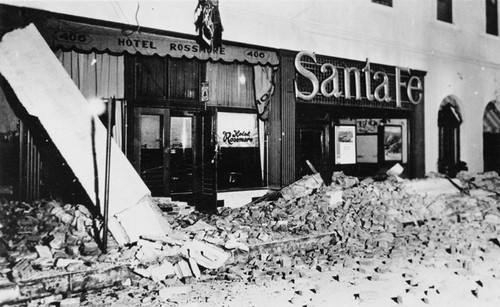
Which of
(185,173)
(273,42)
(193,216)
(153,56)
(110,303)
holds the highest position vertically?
(273,42)

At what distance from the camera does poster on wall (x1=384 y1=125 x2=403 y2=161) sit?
41.2 ft

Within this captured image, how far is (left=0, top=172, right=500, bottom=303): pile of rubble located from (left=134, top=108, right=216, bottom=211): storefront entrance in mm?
690

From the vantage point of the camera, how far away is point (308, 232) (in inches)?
284

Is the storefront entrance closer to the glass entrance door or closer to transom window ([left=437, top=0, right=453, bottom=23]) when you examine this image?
the glass entrance door

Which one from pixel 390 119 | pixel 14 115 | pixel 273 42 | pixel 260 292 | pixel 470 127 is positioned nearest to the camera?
pixel 260 292

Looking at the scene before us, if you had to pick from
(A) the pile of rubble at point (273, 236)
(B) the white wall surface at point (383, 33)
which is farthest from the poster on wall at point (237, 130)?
(B) the white wall surface at point (383, 33)

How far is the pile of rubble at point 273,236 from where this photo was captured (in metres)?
5.39

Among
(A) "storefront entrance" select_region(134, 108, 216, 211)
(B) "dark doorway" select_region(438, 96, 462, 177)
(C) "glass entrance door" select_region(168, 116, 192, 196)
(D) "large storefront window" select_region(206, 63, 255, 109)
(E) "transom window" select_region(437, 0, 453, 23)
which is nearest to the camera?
(A) "storefront entrance" select_region(134, 108, 216, 211)

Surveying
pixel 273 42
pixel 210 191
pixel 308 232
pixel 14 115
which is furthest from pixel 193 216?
pixel 273 42

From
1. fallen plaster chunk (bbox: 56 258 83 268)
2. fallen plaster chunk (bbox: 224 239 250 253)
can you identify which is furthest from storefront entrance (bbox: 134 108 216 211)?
fallen plaster chunk (bbox: 56 258 83 268)

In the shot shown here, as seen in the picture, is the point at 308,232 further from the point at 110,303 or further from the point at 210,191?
the point at 110,303

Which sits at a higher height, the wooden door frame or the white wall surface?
the white wall surface

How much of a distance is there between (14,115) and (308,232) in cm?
608

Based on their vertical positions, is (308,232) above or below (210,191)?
below
